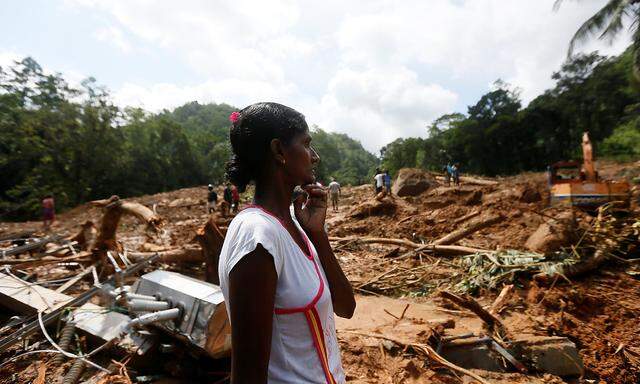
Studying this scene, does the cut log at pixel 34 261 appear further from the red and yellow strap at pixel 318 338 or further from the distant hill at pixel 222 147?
the red and yellow strap at pixel 318 338

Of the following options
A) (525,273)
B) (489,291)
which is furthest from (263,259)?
(525,273)

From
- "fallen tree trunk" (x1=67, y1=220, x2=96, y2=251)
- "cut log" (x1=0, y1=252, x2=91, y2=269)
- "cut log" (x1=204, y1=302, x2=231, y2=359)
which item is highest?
"fallen tree trunk" (x1=67, y1=220, x2=96, y2=251)

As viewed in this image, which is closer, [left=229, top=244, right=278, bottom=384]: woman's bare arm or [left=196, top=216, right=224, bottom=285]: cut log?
[left=229, top=244, right=278, bottom=384]: woman's bare arm

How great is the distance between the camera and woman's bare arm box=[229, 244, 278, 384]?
2.97 feet

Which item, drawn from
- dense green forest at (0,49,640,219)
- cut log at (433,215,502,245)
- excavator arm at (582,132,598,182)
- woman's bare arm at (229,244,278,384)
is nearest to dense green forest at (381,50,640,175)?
dense green forest at (0,49,640,219)

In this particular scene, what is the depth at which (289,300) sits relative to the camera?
3.28ft

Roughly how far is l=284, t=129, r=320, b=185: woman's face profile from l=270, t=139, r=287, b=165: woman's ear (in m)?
0.01

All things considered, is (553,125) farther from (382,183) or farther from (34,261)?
(34,261)

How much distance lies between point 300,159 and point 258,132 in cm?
17

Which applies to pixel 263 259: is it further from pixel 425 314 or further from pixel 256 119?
pixel 425 314

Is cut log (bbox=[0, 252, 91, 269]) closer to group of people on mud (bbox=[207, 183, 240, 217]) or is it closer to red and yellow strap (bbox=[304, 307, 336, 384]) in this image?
red and yellow strap (bbox=[304, 307, 336, 384])

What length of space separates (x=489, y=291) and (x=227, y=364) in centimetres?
398

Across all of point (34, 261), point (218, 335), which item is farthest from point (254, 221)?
point (34, 261)

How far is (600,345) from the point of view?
12.4ft
